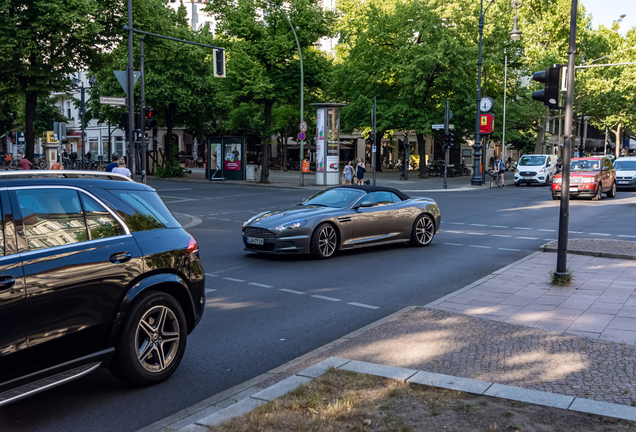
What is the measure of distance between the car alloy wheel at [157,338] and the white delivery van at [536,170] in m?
36.4

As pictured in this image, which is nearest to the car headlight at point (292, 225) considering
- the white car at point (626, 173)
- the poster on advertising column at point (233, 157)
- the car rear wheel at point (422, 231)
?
the car rear wheel at point (422, 231)

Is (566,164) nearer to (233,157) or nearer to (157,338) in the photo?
(157,338)

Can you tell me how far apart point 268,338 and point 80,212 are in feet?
8.09

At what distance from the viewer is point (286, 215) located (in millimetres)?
11320

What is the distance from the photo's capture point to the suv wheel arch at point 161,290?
4.55 meters

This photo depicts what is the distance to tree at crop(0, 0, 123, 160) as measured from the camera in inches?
878

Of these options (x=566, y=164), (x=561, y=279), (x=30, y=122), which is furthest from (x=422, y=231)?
(x=30, y=122)

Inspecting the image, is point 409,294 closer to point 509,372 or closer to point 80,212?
point 509,372

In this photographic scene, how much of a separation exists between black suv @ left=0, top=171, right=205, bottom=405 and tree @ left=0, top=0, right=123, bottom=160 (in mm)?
19962

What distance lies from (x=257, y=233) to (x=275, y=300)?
10.6 feet

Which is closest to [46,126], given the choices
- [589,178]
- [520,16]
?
[520,16]

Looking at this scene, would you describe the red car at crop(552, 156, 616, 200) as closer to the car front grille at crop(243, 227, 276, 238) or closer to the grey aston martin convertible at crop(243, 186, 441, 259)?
the grey aston martin convertible at crop(243, 186, 441, 259)

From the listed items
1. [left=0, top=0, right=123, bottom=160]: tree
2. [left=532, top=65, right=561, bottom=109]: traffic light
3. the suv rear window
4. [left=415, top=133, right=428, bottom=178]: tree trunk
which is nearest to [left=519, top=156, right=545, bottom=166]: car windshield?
[left=415, top=133, right=428, bottom=178]: tree trunk

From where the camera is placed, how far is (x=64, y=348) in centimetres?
418
